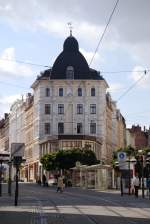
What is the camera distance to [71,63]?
119562 millimetres

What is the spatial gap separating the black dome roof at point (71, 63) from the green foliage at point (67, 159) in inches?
1052

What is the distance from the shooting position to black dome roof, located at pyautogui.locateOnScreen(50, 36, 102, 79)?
392 ft

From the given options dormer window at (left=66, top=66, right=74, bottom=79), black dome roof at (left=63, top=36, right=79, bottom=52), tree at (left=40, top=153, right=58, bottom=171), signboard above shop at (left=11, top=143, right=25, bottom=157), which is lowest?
signboard above shop at (left=11, top=143, right=25, bottom=157)

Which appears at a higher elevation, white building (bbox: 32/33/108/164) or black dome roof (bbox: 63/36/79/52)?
black dome roof (bbox: 63/36/79/52)

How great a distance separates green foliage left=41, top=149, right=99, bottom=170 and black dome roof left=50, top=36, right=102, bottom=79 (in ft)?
87.6

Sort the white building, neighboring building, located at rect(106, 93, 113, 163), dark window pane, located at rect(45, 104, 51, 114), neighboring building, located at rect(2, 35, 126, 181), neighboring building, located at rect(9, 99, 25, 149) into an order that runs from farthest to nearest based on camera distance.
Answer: neighboring building, located at rect(9, 99, 25, 149)
neighboring building, located at rect(106, 93, 113, 163)
dark window pane, located at rect(45, 104, 51, 114)
the white building
neighboring building, located at rect(2, 35, 126, 181)

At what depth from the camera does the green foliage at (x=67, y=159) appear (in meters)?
93.2

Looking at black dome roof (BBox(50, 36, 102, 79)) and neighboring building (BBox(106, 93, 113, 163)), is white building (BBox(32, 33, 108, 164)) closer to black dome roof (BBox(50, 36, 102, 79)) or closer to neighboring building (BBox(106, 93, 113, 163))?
black dome roof (BBox(50, 36, 102, 79))

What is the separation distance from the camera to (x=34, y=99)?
130 meters

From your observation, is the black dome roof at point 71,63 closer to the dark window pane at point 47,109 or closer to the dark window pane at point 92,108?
the dark window pane at point 92,108

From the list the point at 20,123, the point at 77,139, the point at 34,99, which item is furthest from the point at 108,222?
the point at 20,123

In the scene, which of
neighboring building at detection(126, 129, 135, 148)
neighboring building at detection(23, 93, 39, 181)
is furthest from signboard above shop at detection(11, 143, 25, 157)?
neighboring building at detection(126, 129, 135, 148)

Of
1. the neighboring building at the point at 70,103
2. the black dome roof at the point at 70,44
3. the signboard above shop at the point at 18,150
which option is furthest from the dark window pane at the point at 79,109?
the signboard above shop at the point at 18,150

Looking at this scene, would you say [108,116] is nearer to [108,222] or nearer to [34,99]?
[34,99]
